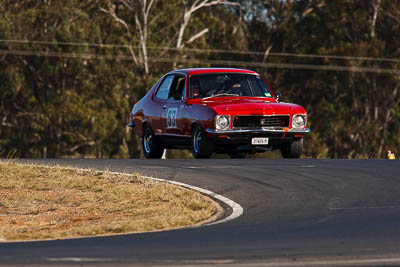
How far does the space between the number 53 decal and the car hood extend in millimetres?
822

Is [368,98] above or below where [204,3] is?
below

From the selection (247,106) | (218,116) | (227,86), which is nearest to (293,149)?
(247,106)

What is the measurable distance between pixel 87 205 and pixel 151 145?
22.1ft

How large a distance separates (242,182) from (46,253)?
585 cm

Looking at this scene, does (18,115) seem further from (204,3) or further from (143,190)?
(143,190)

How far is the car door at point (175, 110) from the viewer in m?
18.1

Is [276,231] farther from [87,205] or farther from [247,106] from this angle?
[247,106]

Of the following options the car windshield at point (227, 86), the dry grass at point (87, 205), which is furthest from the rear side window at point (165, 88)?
the dry grass at point (87, 205)

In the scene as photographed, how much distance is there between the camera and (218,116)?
16797mm

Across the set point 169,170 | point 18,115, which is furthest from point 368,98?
point 169,170

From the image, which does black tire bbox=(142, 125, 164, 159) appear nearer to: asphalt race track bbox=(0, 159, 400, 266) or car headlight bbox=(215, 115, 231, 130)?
car headlight bbox=(215, 115, 231, 130)

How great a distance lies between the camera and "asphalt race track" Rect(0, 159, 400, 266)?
24.9 feet

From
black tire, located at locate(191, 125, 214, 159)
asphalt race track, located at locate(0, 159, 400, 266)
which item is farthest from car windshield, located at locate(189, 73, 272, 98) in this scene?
asphalt race track, located at locate(0, 159, 400, 266)

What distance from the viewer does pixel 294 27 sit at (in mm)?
58188
